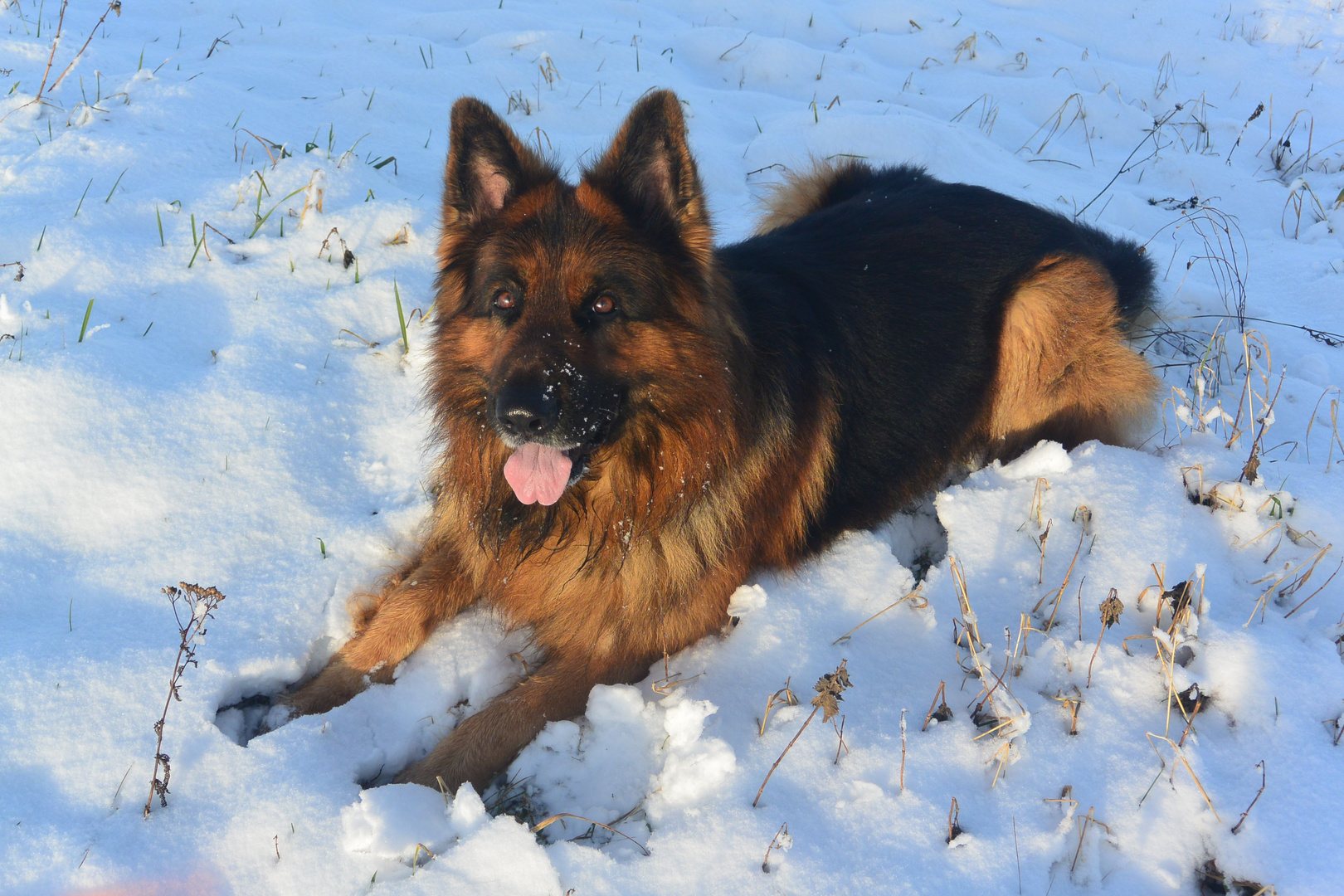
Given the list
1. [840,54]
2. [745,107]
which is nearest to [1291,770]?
[745,107]

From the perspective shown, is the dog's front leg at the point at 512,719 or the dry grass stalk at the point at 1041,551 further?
the dry grass stalk at the point at 1041,551

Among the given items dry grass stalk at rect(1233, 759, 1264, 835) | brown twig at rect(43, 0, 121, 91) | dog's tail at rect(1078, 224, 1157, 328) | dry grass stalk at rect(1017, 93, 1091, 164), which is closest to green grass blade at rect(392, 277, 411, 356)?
brown twig at rect(43, 0, 121, 91)

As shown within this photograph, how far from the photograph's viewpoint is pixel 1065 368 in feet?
13.4

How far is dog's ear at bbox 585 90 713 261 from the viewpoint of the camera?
2.79 m

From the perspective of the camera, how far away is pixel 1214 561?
335 cm

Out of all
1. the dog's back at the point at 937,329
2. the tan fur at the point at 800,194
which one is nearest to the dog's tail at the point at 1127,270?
the dog's back at the point at 937,329

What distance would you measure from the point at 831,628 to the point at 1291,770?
4.91 feet

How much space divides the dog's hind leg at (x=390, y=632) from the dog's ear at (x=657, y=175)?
1577 millimetres

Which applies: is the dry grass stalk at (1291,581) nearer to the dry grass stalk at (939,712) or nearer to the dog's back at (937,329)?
the dog's back at (937,329)

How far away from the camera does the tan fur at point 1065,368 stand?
13.0ft

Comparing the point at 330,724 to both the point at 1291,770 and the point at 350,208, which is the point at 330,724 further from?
the point at 350,208

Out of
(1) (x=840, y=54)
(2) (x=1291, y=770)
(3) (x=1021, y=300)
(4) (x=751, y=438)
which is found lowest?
(2) (x=1291, y=770)

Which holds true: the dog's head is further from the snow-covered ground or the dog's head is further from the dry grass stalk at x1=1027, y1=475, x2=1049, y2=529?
the dry grass stalk at x1=1027, y1=475, x2=1049, y2=529

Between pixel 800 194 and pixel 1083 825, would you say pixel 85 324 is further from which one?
pixel 1083 825
